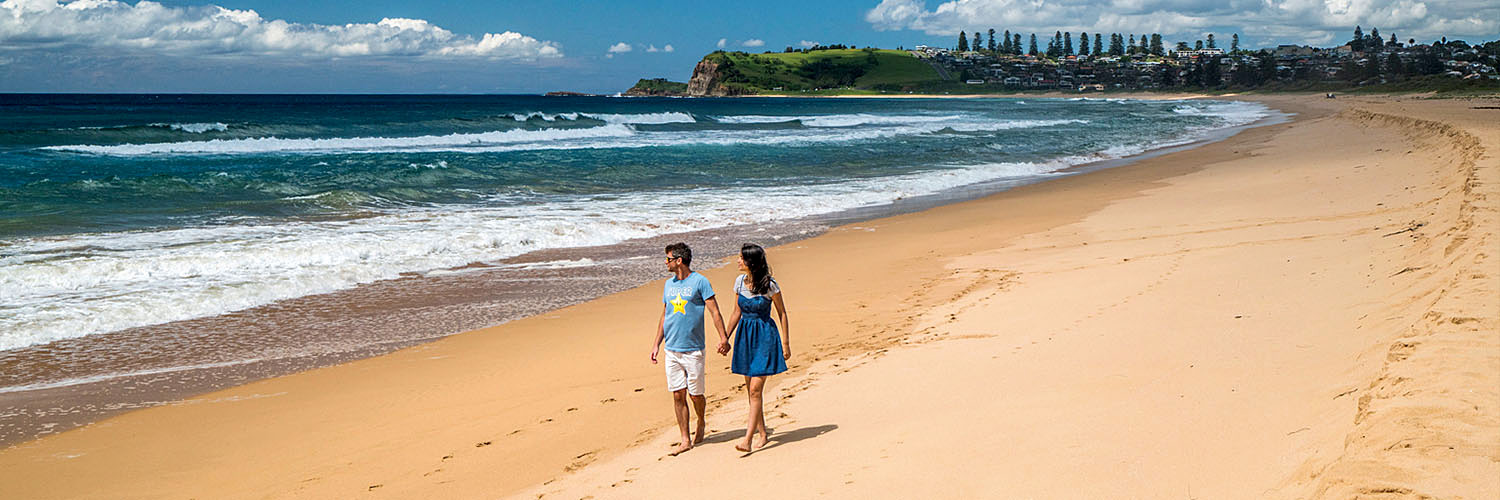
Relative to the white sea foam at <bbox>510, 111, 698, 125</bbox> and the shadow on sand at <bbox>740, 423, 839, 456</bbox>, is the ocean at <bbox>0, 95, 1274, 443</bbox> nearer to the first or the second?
the shadow on sand at <bbox>740, 423, 839, 456</bbox>

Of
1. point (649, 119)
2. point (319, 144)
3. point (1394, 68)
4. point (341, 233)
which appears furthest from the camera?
point (1394, 68)

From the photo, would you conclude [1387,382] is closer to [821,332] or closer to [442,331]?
[821,332]

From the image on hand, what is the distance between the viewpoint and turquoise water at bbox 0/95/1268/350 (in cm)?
1056

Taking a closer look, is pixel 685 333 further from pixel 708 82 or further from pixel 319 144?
pixel 708 82

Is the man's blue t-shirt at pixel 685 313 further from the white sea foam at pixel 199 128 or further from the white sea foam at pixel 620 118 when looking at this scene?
the white sea foam at pixel 620 118

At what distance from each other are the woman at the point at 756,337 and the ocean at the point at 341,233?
13.7 ft

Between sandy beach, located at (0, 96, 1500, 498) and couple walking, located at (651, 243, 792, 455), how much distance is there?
0.87ft

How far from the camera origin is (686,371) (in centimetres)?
537

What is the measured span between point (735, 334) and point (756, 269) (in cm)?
42

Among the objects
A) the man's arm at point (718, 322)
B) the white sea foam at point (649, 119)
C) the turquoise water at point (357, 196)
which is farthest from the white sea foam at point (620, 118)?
the man's arm at point (718, 322)

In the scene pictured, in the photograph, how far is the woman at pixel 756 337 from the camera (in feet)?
16.8

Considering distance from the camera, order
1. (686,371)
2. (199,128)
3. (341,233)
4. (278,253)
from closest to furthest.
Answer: (686,371)
(278,253)
(341,233)
(199,128)

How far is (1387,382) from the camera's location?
14.3 ft

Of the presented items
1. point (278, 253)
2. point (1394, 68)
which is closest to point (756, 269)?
point (278, 253)
